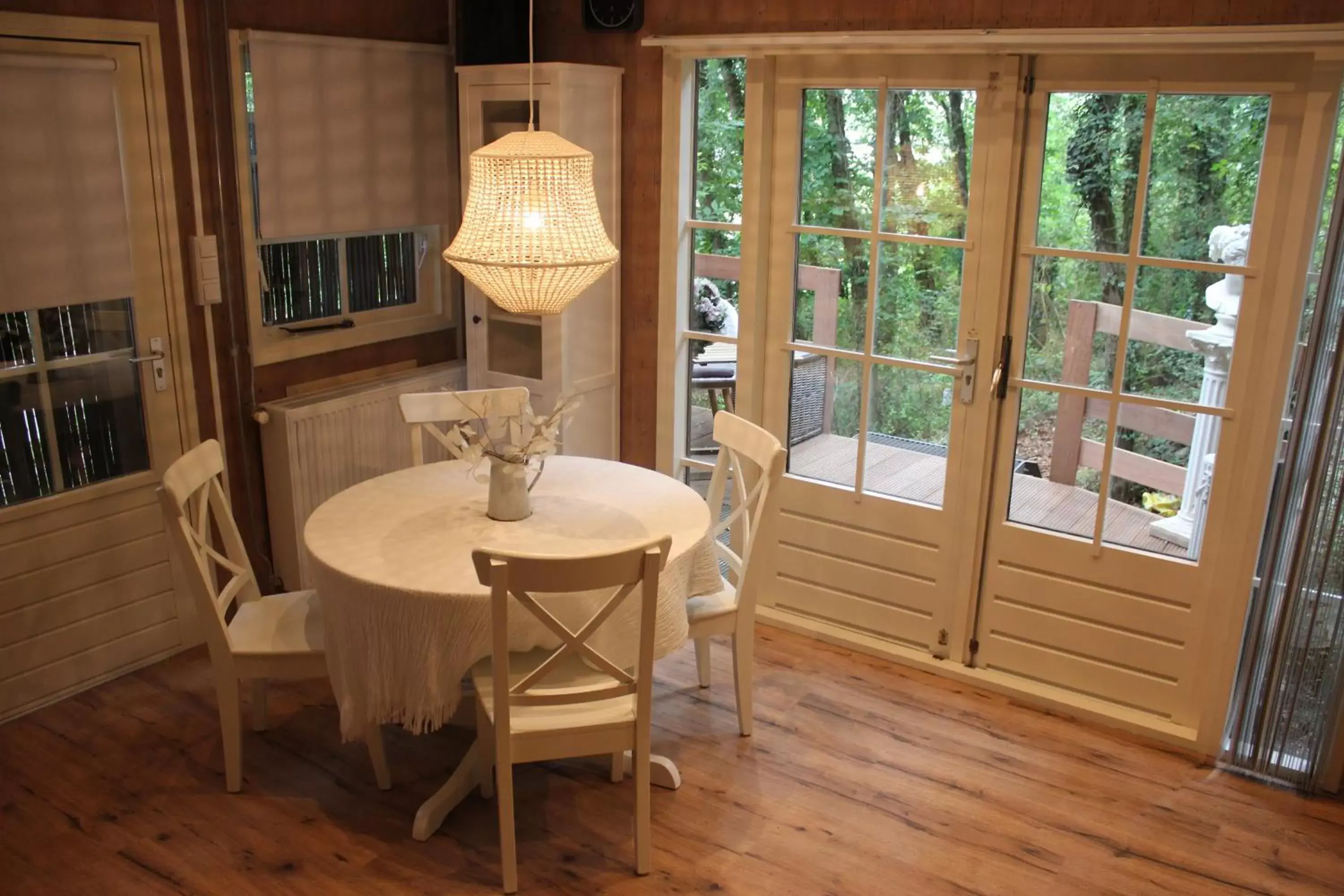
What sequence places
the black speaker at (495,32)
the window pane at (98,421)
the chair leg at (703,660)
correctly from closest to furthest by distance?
the window pane at (98,421) → the chair leg at (703,660) → the black speaker at (495,32)

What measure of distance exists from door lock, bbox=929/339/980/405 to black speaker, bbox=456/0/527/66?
1970 mm

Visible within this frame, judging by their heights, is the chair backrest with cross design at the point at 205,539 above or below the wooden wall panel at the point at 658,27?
below

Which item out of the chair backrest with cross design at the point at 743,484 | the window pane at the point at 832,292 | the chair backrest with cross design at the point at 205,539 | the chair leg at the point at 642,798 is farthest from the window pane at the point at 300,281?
the chair leg at the point at 642,798

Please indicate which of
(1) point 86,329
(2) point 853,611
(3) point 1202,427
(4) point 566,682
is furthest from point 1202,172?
(1) point 86,329

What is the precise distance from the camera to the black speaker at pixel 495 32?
13.6 feet

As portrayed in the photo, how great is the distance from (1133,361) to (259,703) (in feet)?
9.08

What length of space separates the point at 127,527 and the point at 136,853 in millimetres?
1228

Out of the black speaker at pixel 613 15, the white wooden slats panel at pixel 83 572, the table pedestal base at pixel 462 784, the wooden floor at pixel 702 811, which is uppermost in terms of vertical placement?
the black speaker at pixel 613 15

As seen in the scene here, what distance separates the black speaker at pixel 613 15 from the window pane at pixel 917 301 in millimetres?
1216

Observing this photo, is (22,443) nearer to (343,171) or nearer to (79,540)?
(79,540)

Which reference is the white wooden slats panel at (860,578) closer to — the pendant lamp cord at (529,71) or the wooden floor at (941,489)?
the wooden floor at (941,489)

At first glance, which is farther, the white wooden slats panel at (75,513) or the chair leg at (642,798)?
the white wooden slats panel at (75,513)

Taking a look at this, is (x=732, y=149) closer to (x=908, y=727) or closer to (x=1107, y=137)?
(x=1107, y=137)

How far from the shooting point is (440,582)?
8.80ft
